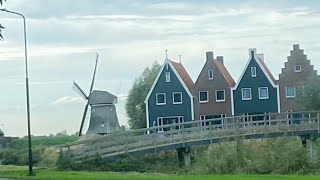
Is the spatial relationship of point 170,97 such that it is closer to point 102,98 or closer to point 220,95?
point 220,95

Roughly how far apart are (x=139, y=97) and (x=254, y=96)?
21.4 metres

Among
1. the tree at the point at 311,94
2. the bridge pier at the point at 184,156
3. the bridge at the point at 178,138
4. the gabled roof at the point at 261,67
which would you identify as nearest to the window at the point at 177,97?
the gabled roof at the point at 261,67

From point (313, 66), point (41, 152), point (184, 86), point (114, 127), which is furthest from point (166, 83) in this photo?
point (41, 152)

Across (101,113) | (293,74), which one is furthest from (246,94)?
(101,113)

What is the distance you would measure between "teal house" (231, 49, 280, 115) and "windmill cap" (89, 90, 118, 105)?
1479 cm

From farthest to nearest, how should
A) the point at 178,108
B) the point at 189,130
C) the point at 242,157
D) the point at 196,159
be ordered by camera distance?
the point at 178,108, the point at 189,130, the point at 196,159, the point at 242,157

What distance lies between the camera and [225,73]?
83500 millimetres

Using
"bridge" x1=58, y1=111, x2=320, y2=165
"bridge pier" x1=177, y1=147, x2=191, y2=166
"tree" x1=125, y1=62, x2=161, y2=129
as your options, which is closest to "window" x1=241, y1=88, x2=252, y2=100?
"tree" x1=125, y1=62, x2=161, y2=129

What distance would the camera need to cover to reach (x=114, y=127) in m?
88.1

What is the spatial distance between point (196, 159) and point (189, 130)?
3.68 meters

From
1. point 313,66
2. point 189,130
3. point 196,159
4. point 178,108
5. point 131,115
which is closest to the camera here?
point 196,159

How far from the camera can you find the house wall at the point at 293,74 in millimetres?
78562

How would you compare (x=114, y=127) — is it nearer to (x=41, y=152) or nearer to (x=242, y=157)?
(x=41, y=152)

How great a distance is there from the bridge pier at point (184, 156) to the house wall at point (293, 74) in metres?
28.5
